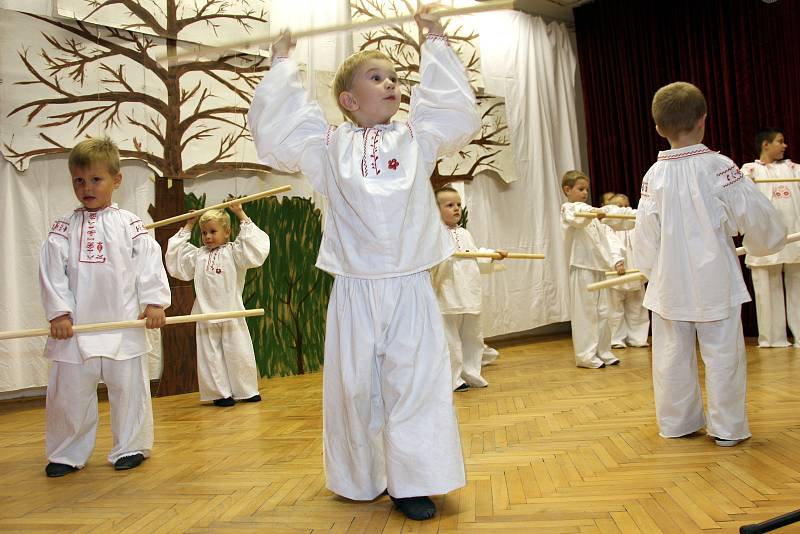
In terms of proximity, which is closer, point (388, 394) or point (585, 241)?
point (388, 394)

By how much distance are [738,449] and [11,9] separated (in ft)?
16.1

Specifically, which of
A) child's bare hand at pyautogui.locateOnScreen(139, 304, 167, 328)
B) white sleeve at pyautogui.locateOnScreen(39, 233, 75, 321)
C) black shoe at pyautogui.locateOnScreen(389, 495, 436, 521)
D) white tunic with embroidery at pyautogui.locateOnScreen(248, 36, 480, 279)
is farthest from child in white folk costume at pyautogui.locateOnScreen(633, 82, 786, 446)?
white sleeve at pyautogui.locateOnScreen(39, 233, 75, 321)

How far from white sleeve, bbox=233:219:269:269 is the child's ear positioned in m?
2.46

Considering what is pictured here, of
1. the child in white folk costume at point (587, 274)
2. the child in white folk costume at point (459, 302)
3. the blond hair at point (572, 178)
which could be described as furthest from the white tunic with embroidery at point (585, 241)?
the child in white folk costume at point (459, 302)

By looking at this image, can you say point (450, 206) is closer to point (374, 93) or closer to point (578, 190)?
point (578, 190)

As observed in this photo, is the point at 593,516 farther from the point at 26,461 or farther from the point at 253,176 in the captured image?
the point at 253,176

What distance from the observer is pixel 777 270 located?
5.43 metres

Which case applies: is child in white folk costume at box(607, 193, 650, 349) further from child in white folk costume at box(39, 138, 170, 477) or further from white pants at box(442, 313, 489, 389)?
child in white folk costume at box(39, 138, 170, 477)

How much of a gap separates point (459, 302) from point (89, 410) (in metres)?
2.27

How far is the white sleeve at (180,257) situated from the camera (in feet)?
15.1

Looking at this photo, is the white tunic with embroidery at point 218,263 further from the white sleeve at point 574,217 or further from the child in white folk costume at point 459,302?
the white sleeve at point 574,217

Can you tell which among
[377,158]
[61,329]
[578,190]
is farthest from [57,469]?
[578,190]

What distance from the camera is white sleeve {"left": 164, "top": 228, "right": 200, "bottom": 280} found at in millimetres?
4605

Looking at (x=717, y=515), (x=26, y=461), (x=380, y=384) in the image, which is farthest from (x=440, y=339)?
(x=26, y=461)
